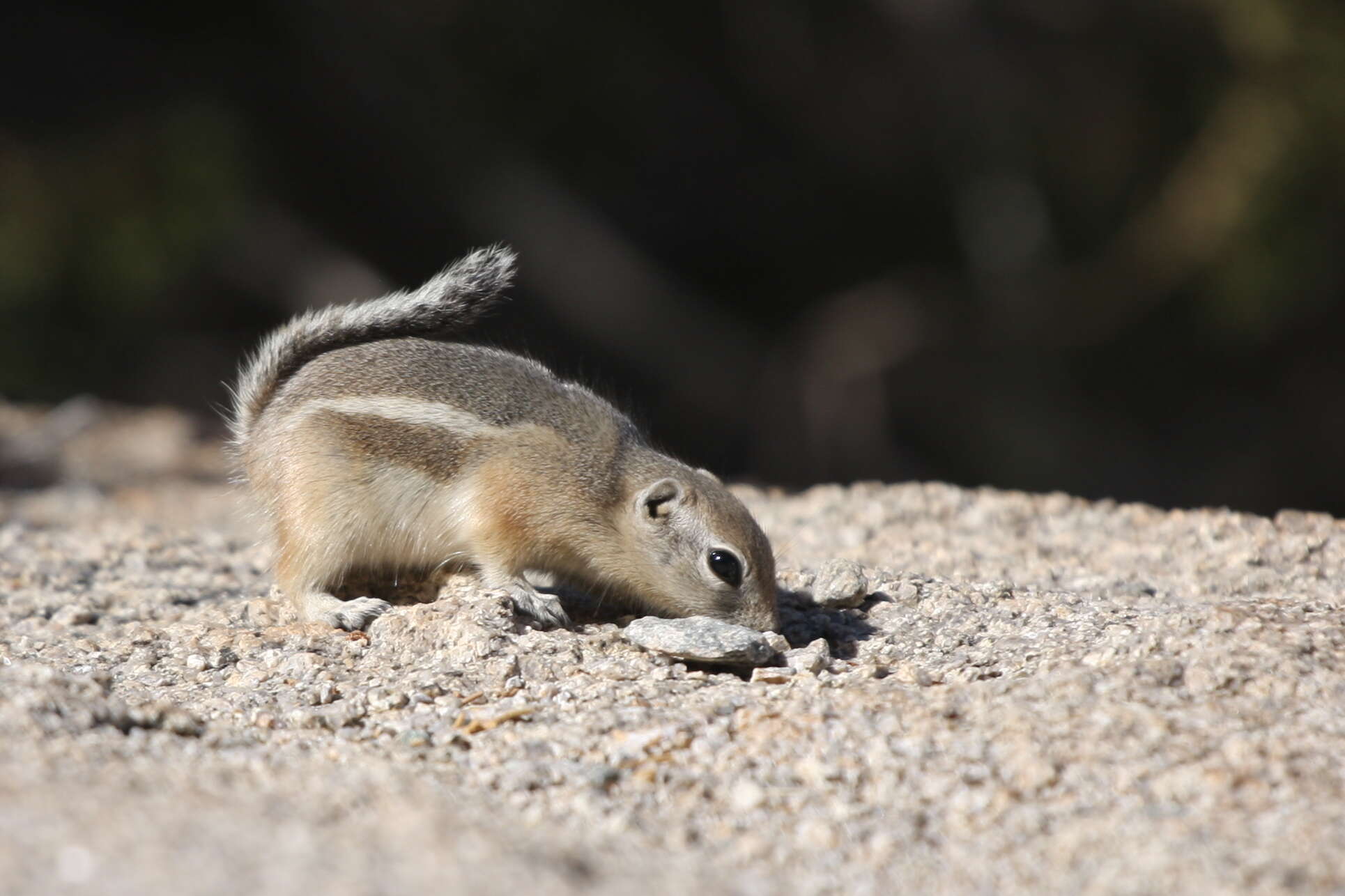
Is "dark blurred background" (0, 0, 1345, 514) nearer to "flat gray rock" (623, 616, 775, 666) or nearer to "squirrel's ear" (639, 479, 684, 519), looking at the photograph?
"squirrel's ear" (639, 479, 684, 519)

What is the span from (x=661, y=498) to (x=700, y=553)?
28cm

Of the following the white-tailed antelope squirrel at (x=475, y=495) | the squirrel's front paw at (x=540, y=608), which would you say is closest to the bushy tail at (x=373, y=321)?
the white-tailed antelope squirrel at (x=475, y=495)

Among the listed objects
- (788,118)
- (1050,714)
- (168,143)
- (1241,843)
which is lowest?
(1241,843)

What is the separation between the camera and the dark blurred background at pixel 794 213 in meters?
10.1

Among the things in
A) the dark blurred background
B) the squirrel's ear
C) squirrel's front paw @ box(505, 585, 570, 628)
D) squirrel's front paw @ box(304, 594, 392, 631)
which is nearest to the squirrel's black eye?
the squirrel's ear

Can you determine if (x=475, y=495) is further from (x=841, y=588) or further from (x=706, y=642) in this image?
(x=841, y=588)

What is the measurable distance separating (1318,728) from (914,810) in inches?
39.6

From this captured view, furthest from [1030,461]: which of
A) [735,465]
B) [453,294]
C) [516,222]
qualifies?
[453,294]

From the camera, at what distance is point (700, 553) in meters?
4.54

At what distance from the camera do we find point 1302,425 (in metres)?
13.2

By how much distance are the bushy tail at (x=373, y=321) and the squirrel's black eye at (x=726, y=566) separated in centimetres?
133

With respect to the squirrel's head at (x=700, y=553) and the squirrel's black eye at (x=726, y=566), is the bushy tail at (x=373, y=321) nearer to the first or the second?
the squirrel's head at (x=700, y=553)

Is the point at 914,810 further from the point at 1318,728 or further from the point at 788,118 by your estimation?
the point at 788,118

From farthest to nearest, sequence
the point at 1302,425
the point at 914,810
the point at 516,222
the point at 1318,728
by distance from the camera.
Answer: the point at 1302,425 → the point at 516,222 → the point at 1318,728 → the point at 914,810
